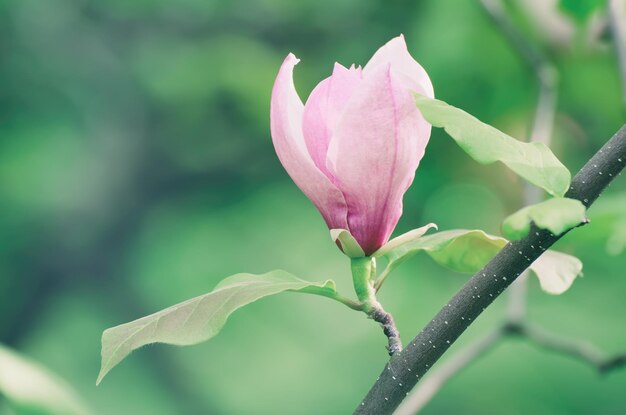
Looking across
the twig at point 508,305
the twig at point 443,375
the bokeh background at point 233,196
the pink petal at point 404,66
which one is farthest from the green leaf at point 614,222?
the bokeh background at point 233,196

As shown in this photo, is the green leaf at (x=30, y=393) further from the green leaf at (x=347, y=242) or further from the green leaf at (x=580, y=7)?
the green leaf at (x=580, y=7)

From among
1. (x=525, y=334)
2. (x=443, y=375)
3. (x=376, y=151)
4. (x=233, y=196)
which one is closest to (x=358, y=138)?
(x=376, y=151)

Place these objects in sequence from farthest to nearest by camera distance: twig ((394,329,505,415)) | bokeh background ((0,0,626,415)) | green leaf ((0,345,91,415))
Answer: bokeh background ((0,0,626,415)), twig ((394,329,505,415)), green leaf ((0,345,91,415))

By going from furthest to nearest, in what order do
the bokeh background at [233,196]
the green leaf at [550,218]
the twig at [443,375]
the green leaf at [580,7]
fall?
the bokeh background at [233,196] → the green leaf at [580,7] → the twig at [443,375] → the green leaf at [550,218]

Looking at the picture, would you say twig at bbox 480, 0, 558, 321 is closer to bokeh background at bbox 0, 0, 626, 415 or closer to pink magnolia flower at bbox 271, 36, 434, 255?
bokeh background at bbox 0, 0, 626, 415

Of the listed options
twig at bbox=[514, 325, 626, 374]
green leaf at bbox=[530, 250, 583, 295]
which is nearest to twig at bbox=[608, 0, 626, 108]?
twig at bbox=[514, 325, 626, 374]

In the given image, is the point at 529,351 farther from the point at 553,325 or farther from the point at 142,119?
the point at 142,119
